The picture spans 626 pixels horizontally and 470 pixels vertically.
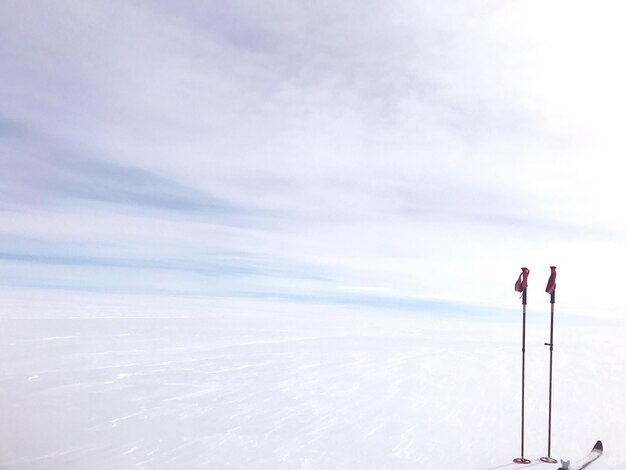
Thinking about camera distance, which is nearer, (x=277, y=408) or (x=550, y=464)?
(x=550, y=464)

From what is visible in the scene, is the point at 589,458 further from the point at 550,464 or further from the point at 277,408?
the point at 277,408

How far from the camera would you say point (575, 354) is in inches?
821

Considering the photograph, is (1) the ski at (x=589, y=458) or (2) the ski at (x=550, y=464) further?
(2) the ski at (x=550, y=464)

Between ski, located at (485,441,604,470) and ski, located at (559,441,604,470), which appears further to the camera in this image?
ski, located at (485,441,604,470)

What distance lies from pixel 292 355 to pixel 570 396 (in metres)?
8.70

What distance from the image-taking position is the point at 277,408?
31.0ft

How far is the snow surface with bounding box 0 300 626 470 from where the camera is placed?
704cm

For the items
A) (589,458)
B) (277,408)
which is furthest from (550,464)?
(277,408)

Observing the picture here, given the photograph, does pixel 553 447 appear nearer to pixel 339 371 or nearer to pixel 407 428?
pixel 407 428

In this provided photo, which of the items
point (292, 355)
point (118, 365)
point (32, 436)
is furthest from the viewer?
point (292, 355)

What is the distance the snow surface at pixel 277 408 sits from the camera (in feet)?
23.1

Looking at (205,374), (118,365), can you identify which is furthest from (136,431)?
(118,365)

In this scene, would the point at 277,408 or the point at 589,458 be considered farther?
the point at 277,408

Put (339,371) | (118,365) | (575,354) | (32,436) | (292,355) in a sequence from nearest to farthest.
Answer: (32,436), (118,365), (339,371), (292,355), (575,354)
